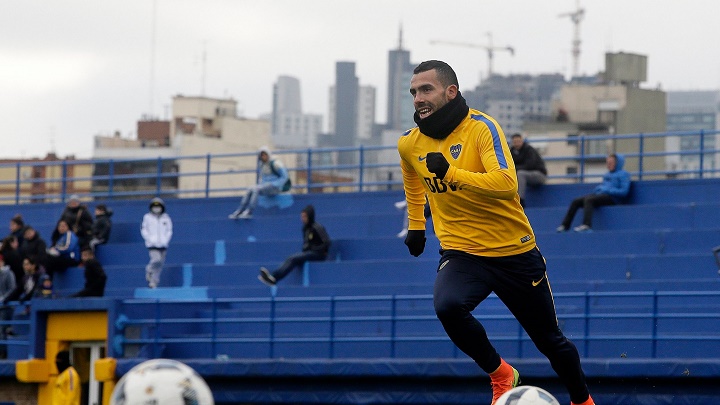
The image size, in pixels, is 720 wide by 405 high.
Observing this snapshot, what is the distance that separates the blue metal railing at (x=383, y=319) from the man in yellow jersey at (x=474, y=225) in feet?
22.7

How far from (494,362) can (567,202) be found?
13.1m

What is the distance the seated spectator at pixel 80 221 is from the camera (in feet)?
79.2

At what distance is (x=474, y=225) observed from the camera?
Answer: 30.2 feet

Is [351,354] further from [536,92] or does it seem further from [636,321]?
[536,92]

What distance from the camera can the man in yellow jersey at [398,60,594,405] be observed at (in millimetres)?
9023

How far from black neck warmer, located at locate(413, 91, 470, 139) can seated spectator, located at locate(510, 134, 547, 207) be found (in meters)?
12.4

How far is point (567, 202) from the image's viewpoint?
22281mm

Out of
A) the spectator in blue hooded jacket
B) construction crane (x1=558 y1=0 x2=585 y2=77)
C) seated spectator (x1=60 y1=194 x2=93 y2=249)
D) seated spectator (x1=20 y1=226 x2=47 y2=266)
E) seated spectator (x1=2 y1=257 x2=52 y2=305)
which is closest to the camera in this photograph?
the spectator in blue hooded jacket

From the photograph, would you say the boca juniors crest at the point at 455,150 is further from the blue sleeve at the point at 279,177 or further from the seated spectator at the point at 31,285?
the blue sleeve at the point at 279,177

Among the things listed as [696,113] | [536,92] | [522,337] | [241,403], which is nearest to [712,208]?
[522,337]

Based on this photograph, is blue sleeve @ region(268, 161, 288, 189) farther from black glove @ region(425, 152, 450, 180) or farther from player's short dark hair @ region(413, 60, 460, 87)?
black glove @ region(425, 152, 450, 180)

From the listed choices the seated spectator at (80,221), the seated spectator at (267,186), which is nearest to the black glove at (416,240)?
the seated spectator at (267,186)

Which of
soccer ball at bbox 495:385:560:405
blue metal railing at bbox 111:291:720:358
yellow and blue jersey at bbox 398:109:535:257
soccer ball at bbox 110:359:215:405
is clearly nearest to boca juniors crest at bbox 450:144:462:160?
yellow and blue jersey at bbox 398:109:535:257

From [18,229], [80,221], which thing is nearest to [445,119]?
[18,229]
